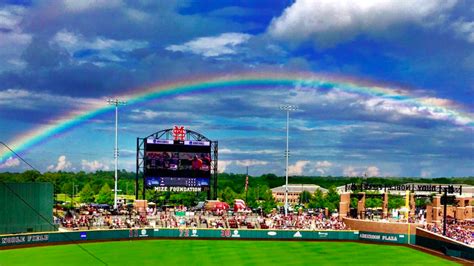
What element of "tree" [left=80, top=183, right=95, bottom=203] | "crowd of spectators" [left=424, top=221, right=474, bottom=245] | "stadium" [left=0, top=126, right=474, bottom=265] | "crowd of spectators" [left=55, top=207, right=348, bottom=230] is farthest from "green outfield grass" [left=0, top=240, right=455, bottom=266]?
"tree" [left=80, top=183, right=95, bottom=203]

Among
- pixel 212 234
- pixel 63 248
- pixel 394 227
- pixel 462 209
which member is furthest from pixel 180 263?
pixel 462 209

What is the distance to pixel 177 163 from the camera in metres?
80.4

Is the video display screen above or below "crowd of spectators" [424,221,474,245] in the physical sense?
above

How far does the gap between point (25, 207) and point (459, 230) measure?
47.8m

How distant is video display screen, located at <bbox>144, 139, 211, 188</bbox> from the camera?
7962cm

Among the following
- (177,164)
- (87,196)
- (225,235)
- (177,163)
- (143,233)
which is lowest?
(87,196)

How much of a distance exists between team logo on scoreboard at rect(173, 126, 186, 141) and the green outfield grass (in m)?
19.2

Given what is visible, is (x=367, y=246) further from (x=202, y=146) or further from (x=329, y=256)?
(x=202, y=146)

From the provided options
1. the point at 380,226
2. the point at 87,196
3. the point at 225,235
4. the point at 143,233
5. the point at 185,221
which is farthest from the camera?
the point at 87,196

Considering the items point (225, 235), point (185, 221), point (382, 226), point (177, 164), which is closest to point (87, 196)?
point (177, 164)

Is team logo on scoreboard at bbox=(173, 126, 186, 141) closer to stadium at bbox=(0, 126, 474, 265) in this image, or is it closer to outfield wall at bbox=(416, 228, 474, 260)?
stadium at bbox=(0, 126, 474, 265)

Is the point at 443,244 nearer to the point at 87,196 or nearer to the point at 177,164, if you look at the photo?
the point at 177,164

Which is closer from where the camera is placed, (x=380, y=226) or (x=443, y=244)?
(x=443, y=244)

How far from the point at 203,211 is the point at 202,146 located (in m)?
9.57
